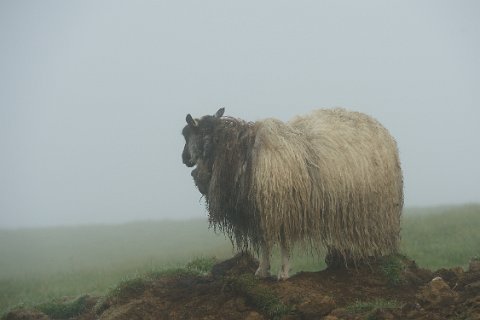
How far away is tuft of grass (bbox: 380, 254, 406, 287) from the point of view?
9.10 m

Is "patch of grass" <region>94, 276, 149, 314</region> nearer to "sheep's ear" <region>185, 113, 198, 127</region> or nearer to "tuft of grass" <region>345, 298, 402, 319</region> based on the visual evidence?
"sheep's ear" <region>185, 113, 198, 127</region>

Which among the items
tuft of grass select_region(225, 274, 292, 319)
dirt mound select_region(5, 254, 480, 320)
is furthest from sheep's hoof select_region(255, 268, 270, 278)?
tuft of grass select_region(225, 274, 292, 319)

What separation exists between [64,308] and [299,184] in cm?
614

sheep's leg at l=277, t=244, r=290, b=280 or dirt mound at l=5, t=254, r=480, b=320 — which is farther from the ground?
sheep's leg at l=277, t=244, r=290, b=280

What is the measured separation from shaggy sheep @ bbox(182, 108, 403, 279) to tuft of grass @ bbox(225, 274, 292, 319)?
0.79m

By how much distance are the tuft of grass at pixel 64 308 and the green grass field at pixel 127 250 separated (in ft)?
2.55

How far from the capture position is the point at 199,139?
10.1 meters

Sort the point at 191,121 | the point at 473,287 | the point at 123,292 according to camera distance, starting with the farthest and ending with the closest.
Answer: the point at 123,292 → the point at 191,121 → the point at 473,287

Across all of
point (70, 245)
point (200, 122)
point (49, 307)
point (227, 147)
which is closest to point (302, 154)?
point (227, 147)

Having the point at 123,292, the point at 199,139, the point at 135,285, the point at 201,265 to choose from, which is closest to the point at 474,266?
the point at 199,139

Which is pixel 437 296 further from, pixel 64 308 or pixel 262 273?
pixel 64 308

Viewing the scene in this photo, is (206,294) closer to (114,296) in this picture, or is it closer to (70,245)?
(114,296)

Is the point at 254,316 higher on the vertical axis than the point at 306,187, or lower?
lower

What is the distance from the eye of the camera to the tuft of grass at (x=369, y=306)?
7094mm
